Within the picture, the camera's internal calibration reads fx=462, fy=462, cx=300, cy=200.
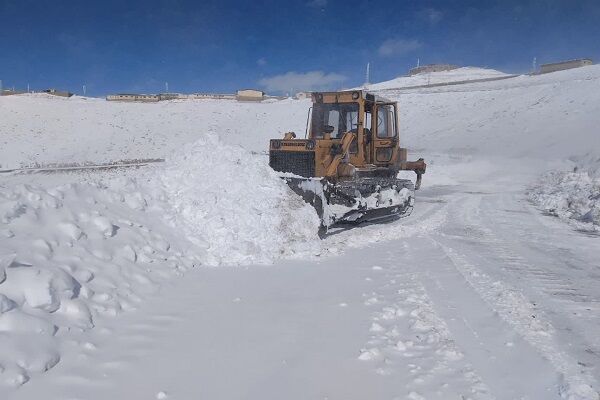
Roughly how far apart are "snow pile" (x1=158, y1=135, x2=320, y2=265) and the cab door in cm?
358

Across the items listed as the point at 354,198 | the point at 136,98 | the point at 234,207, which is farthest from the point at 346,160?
the point at 136,98

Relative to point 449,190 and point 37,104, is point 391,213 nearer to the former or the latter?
point 449,190

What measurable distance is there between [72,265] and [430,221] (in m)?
7.76

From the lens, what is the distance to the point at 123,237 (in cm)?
589

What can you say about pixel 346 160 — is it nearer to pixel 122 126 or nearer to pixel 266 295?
pixel 266 295

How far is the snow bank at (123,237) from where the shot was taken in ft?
12.8

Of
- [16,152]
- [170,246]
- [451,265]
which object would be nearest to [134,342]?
[170,246]

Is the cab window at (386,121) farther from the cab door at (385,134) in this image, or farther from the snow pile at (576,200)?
the snow pile at (576,200)

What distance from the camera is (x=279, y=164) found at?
10172 mm

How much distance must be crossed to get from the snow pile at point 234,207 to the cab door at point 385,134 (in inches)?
141

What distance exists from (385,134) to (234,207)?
564cm

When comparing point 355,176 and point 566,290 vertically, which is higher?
point 355,176

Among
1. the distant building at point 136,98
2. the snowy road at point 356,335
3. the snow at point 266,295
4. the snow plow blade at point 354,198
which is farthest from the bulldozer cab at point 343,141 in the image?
the distant building at point 136,98

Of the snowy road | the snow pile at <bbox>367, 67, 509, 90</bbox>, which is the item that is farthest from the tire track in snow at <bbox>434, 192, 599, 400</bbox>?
the snow pile at <bbox>367, 67, 509, 90</bbox>
